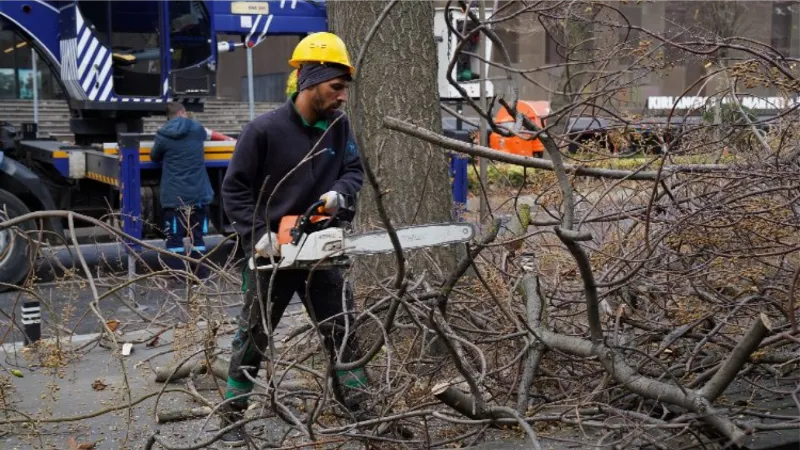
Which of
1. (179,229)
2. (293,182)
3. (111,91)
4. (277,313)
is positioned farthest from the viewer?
(111,91)

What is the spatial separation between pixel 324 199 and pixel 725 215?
175cm

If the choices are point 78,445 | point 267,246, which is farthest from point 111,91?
point 267,246

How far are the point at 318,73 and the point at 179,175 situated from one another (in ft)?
19.6

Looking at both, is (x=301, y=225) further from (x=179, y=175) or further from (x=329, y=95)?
(x=179, y=175)

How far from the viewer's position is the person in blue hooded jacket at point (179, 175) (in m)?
9.90

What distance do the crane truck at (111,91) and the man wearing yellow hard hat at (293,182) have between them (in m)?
5.87

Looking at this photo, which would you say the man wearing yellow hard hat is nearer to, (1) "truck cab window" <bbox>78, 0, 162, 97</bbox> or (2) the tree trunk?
(2) the tree trunk

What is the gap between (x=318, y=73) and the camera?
14.0 feet

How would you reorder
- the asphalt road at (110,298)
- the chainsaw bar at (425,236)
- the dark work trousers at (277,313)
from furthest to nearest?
the asphalt road at (110,298)
the dark work trousers at (277,313)
the chainsaw bar at (425,236)

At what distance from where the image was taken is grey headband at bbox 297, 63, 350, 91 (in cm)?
427

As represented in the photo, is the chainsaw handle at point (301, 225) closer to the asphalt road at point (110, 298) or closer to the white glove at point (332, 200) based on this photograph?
the white glove at point (332, 200)

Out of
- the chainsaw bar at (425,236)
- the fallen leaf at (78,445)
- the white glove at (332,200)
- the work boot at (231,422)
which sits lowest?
the fallen leaf at (78,445)

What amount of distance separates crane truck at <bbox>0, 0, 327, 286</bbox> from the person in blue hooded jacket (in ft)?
1.05

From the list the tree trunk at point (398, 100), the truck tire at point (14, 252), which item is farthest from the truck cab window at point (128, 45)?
the tree trunk at point (398, 100)
